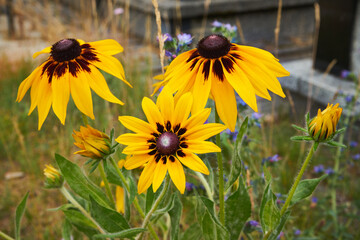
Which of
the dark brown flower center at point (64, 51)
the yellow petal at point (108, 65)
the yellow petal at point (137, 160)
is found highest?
the dark brown flower center at point (64, 51)

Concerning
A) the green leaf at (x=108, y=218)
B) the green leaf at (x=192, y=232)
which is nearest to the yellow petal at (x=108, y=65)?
the green leaf at (x=108, y=218)

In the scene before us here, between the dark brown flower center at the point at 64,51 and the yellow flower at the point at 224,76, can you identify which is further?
the dark brown flower center at the point at 64,51

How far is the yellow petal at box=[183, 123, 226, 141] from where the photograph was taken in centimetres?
82

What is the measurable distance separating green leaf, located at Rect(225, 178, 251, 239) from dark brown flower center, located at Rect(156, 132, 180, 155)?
288mm

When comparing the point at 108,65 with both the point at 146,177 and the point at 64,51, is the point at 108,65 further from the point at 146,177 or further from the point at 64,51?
the point at 146,177

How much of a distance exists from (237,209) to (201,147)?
0.34 meters

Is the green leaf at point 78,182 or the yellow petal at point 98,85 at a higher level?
the yellow petal at point 98,85

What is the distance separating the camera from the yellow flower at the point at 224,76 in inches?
33.3

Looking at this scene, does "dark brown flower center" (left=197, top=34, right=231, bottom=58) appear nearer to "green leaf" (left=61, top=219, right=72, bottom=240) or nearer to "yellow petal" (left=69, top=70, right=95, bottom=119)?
"yellow petal" (left=69, top=70, right=95, bottom=119)

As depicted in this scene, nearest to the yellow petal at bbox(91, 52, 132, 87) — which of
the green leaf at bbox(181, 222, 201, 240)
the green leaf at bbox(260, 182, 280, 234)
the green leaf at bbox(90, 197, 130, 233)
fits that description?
the green leaf at bbox(90, 197, 130, 233)

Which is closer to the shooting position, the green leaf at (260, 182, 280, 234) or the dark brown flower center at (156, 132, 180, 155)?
the dark brown flower center at (156, 132, 180, 155)

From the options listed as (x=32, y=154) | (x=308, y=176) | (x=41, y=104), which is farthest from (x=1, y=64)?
(x=41, y=104)

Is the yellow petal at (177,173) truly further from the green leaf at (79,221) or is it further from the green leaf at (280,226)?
the green leaf at (79,221)

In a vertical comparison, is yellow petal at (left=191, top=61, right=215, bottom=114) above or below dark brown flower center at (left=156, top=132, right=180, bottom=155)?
above
